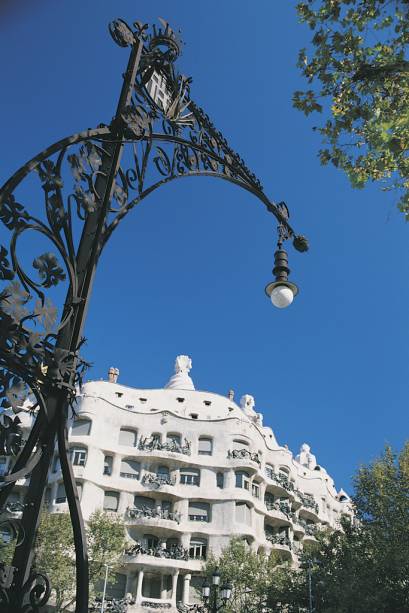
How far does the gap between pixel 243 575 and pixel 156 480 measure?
937 centimetres

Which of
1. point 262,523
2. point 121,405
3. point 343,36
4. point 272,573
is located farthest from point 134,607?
point 343,36

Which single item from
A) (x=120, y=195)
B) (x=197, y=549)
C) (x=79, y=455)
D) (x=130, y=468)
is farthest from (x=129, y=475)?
(x=120, y=195)

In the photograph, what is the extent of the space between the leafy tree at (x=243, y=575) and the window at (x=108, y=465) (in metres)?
9.24

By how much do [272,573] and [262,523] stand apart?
8.76 metres

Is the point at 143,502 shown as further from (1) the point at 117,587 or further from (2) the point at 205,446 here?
(2) the point at 205,446

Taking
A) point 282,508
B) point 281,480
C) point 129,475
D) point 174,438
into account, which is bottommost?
point 129,475

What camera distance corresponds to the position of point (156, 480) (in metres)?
38.2

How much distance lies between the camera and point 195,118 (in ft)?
17.5

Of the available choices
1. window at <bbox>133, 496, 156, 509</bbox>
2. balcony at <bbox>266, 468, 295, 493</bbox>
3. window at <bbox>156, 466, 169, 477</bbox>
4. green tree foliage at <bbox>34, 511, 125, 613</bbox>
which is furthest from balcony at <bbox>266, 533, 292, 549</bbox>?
green tree foliage at <bbox>34, 511, 125, 613</bbox>

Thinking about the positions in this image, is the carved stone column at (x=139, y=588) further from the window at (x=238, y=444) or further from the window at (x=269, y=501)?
the window at (x=269, y=501)

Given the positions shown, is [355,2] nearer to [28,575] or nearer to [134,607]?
[28,575]

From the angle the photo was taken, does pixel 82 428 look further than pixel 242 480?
No

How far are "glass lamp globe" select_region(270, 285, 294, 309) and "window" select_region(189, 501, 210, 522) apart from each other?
35.2 meters

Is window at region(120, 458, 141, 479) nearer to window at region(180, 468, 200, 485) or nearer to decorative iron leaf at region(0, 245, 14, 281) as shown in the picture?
window at region(180, 468, 200, 485)
